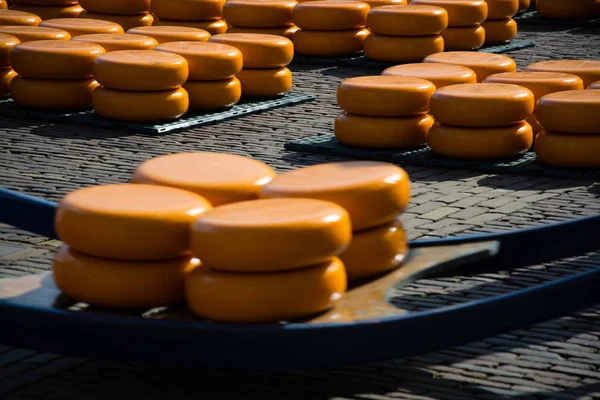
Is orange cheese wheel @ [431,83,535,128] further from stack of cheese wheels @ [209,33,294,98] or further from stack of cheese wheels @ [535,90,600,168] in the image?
stack of cheese wheels @ [209,33,294,98]

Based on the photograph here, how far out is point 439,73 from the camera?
29.1ft

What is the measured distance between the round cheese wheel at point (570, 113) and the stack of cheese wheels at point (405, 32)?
4082 mm

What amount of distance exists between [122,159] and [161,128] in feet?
3.18

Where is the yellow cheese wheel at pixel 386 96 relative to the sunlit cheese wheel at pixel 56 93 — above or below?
above

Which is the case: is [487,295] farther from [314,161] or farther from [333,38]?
[333,38]

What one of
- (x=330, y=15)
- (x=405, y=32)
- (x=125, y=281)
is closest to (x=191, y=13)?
(x=330, y=15)

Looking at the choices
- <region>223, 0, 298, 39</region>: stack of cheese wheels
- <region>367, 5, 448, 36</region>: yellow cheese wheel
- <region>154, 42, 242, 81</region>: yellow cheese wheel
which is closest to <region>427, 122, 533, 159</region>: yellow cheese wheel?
<region>154, 42, 242, 81</region>: yellow cheese wheel

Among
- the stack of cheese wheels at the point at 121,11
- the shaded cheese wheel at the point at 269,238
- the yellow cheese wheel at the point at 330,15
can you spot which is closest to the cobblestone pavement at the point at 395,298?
the shaded cheese wheel at the point at 269,238

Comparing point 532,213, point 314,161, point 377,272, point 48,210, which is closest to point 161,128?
point 314,161

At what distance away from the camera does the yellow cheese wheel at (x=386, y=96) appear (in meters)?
8.20

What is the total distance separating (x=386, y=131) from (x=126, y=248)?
4442 mm

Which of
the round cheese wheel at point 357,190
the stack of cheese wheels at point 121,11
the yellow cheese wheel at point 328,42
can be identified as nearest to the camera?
the round cheese wheel at point 357,190

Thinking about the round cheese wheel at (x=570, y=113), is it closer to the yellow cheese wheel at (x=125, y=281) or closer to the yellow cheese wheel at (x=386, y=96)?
the yellow cheese wheel at (x=386, y=96)

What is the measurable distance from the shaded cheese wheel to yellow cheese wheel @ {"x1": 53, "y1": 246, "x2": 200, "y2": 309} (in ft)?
0.79
